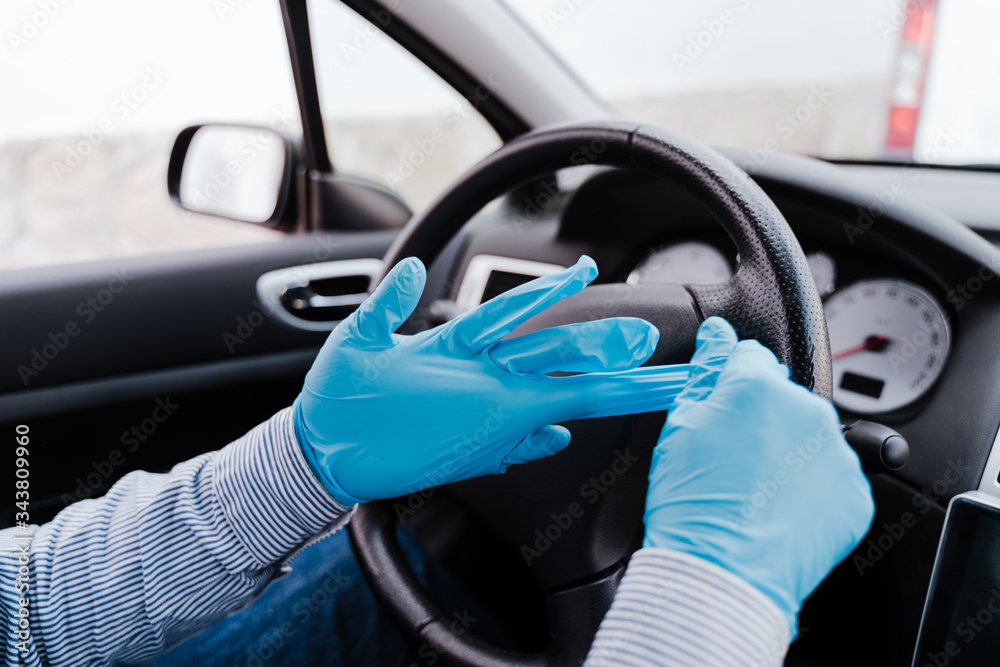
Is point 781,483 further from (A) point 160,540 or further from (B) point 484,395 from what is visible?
(A) point 160,540

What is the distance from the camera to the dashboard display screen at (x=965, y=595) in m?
0.84

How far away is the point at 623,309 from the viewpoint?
82 centimetres

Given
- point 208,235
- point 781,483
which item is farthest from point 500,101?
point 208,235

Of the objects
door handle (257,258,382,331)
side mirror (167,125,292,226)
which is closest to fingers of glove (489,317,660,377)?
door handle (257,258,382,331)

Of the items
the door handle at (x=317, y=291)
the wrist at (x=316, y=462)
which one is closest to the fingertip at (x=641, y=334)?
the wrist at (x=316, y=462)

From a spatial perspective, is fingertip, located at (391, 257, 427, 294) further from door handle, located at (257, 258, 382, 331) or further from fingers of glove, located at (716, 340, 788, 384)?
door handle, located at (257, 258, 382, 331)

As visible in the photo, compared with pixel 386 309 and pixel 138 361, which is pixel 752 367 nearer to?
pixel 386 309

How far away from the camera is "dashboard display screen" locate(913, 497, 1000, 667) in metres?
0.84

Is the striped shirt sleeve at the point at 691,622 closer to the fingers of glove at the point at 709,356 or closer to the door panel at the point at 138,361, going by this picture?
the fingers of glove at the point at 709,356

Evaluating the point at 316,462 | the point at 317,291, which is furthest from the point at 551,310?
the point at 317,291

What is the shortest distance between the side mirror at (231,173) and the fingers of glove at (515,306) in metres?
1.05

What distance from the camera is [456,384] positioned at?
667 mm

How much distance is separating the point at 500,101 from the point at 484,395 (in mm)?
828

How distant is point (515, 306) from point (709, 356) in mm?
170
